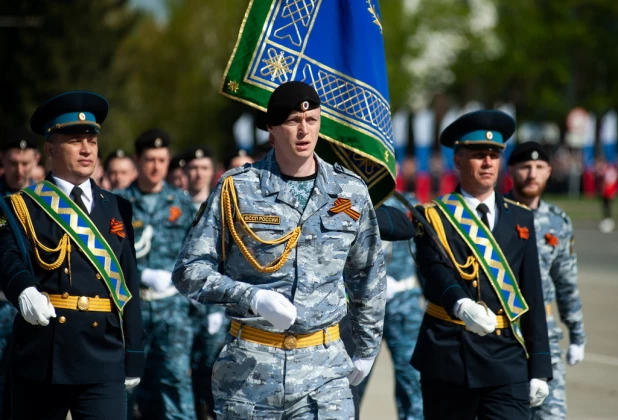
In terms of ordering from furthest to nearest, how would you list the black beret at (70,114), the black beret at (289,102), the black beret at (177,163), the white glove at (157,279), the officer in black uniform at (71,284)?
the black beret at (177,163)
the white glove at (157,279)
the black beret at (70,114)
the officer in black uniform at (71,284)
the black beret at (289,102)

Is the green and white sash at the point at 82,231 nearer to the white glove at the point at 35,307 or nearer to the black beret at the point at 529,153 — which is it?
the white glove at the point at 35,307

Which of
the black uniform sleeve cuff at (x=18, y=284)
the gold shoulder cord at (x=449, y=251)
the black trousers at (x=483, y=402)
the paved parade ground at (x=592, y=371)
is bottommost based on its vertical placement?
the paved parade ground at (x=592, y=371)

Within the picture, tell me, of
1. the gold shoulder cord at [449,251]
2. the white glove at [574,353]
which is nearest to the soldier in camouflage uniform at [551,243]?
the white glove at [574,353]

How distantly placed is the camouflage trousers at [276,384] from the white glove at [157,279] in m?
3.46

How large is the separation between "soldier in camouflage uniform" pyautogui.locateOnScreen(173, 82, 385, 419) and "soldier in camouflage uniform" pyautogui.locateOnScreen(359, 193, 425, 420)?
3.30 metres

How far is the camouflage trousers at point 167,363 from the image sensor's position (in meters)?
7.86

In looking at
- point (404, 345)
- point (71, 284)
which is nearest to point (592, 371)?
point (404, 345)

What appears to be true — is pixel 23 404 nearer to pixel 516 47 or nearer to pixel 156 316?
pixel 156 316

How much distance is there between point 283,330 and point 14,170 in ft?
13.9

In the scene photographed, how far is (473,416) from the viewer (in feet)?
19.6

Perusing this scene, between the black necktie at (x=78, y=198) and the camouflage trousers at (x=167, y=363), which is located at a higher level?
the black necktie at (x=78, y=198)

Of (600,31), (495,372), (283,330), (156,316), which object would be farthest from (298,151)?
(600,31)

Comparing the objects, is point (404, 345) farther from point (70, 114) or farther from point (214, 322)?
point (70, 114)

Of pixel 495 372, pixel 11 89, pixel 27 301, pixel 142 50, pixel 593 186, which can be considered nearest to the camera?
pixel 27 301
